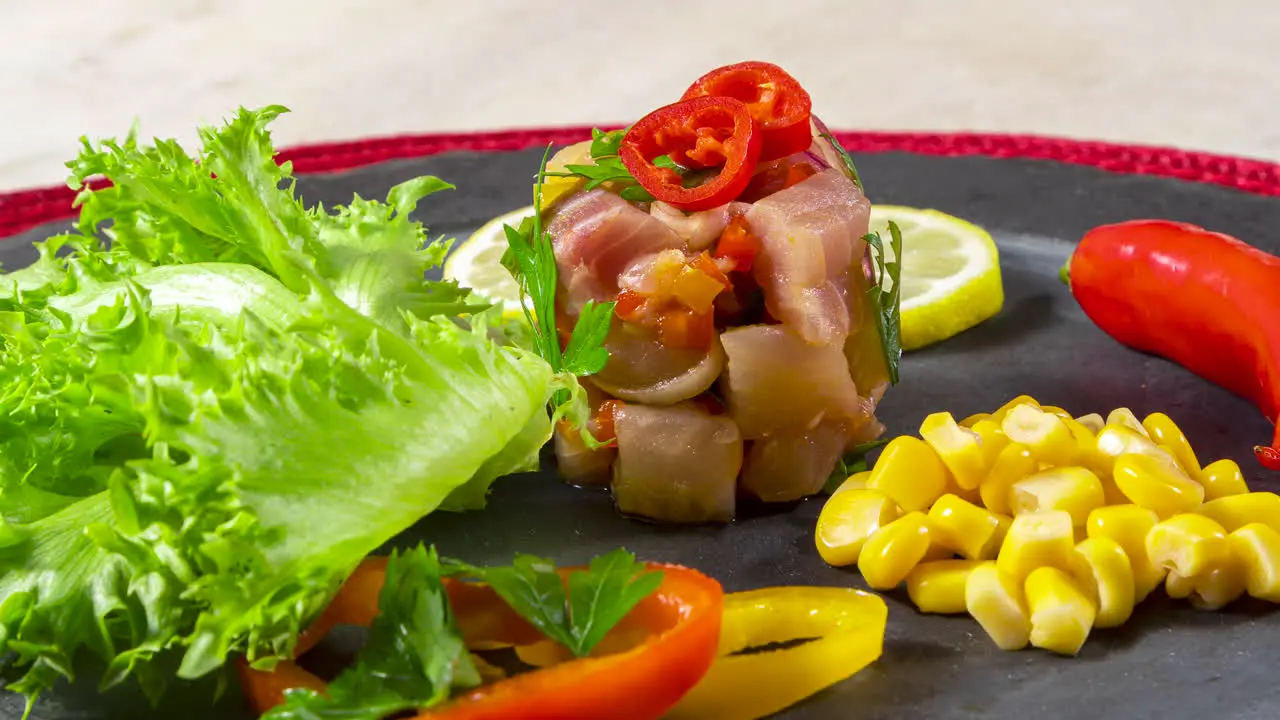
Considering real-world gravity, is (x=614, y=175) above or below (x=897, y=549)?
above

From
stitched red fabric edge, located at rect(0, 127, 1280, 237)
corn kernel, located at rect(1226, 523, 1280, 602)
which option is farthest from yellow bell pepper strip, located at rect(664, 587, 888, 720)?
stitched red fabric edge, located at rect(0, 127, 1280, 237)

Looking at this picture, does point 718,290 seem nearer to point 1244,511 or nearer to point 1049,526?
point 1049,526

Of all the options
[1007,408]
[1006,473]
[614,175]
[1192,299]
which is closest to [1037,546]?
[1006,473]

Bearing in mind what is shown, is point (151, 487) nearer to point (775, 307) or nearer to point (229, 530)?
point (229, 530)

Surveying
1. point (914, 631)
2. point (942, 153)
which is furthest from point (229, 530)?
point (942, 153)

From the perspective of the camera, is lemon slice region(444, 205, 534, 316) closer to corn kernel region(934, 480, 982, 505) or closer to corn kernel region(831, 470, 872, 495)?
corn kernel region(831, 470, 872, 495)

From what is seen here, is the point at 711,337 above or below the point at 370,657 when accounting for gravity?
above

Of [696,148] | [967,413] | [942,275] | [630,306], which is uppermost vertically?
[696,148]
